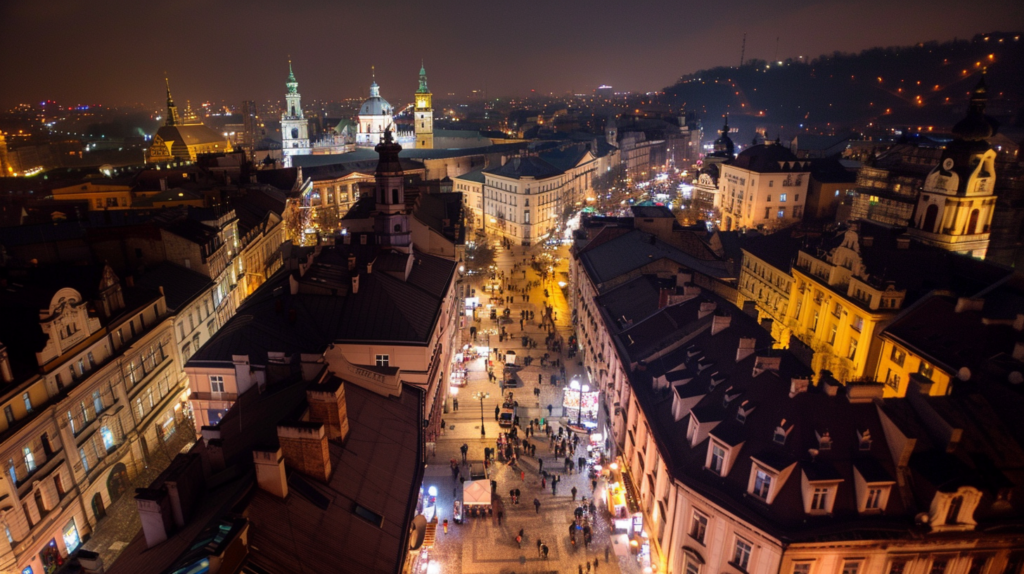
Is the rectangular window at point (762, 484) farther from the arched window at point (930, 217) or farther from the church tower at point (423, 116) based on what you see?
the church tower at point (423, 116)

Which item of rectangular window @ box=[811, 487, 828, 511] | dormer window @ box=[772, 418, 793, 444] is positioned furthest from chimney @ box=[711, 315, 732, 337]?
rectangular window @ box=[811, 487, 828, 511]

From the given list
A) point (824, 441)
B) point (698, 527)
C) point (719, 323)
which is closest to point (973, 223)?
point (719, 323)

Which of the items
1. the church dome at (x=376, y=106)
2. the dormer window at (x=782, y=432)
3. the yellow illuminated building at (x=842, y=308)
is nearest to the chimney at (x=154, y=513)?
the dormer window at (x=782, y=432)

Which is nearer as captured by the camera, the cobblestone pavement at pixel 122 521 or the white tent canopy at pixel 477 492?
the cobblestone pavement at pixel 122 521

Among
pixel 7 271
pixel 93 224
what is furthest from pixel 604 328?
pixel 93 224

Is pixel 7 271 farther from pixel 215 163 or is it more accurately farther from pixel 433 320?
pixel 215 163

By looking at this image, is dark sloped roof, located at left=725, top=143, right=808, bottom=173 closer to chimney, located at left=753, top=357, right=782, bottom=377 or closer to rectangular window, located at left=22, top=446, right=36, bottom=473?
chimney, located at left=753, top=357, right=782, bottom=377
